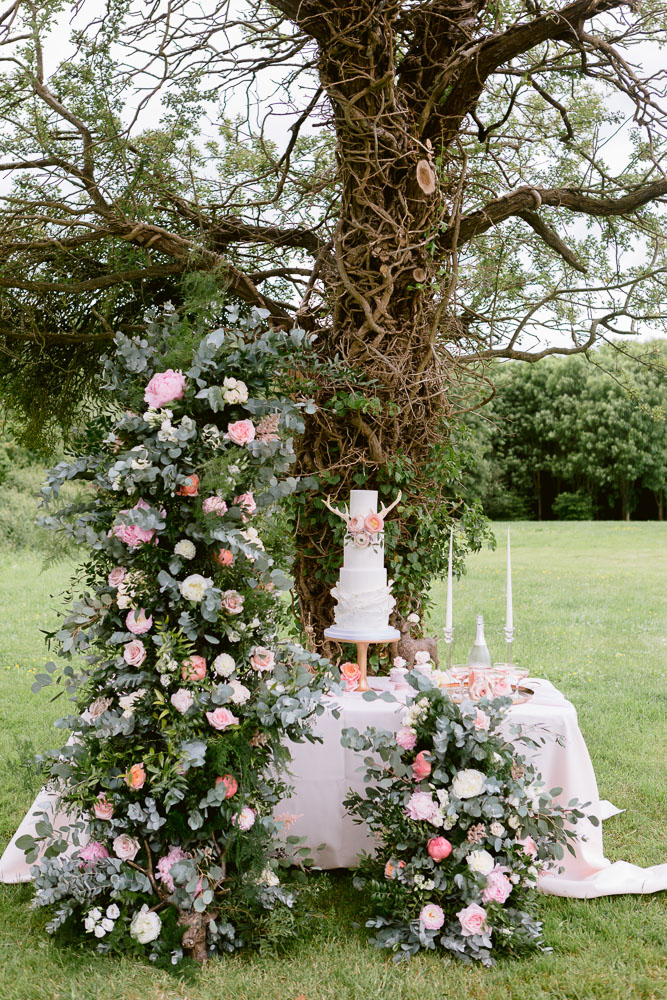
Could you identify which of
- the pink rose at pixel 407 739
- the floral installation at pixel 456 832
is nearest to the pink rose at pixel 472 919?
the floral installation at pixel 456 832

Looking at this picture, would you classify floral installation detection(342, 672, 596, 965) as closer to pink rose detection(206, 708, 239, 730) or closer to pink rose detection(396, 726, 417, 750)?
pink rose detection(396, 726, 417, 750)

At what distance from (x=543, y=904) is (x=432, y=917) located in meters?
0.59

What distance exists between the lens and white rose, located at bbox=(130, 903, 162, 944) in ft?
8.38

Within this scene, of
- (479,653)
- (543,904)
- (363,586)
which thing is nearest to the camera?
(543,904)

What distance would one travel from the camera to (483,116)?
6191mm

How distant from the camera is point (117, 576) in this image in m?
2.65

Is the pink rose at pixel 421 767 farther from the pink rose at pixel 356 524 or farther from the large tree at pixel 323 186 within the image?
the large tree at pixel 323 186

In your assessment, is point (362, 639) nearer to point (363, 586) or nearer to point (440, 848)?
point (363, 586)

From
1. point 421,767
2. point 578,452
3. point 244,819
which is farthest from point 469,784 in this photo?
point 578,452

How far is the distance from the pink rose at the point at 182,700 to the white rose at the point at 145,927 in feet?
2.02

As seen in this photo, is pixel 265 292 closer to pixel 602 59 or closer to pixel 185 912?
pixel 602 59

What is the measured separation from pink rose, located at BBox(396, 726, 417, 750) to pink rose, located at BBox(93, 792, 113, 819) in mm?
923

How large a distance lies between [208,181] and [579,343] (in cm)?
255

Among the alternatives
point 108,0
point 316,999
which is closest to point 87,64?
point 108,0
